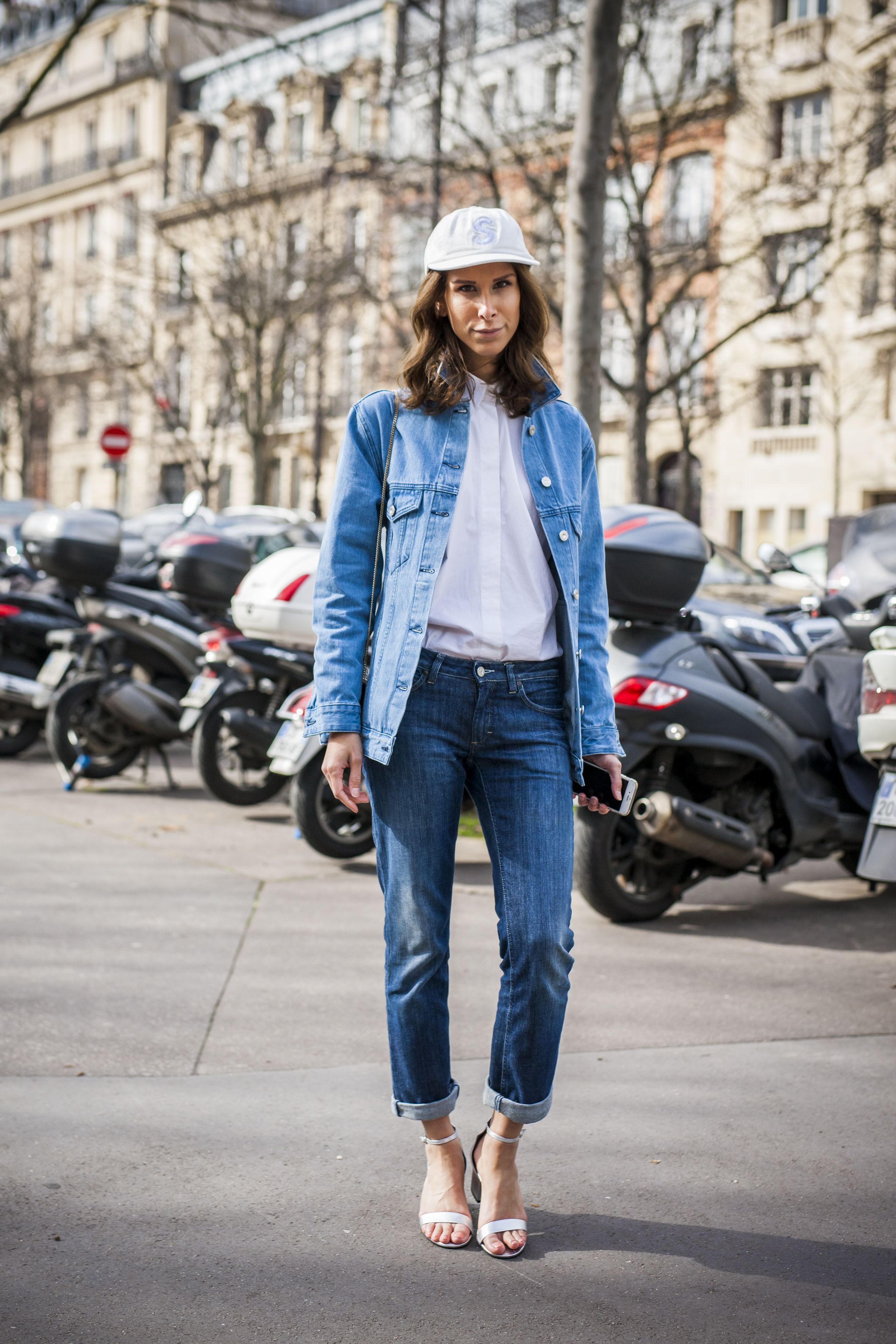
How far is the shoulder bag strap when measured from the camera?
304 centimetres

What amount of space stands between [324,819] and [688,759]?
1744mm

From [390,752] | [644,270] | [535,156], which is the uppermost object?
[535,156]

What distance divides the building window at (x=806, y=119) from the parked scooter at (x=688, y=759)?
72.6ft

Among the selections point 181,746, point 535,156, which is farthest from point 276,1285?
point 535,156

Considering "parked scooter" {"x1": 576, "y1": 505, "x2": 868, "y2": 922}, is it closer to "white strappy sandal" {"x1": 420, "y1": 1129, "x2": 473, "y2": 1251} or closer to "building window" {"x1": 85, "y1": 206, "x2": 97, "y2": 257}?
"white strappy sandal" {"x1": 420, "y1": 1129, "x2": 473, "y2": 1251}

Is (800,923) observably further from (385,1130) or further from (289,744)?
(385,1130)

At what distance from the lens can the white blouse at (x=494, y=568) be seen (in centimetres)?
297

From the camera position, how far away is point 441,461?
2992mm

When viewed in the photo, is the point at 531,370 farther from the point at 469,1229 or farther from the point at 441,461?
the point at 469,1229

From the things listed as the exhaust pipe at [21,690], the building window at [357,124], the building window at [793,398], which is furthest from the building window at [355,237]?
the exhaust pipe at [21,690]

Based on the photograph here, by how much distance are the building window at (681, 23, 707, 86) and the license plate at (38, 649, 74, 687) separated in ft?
38.5

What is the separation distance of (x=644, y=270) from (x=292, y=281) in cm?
1137

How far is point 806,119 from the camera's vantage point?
33406mm

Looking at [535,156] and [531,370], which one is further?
[535,156]
